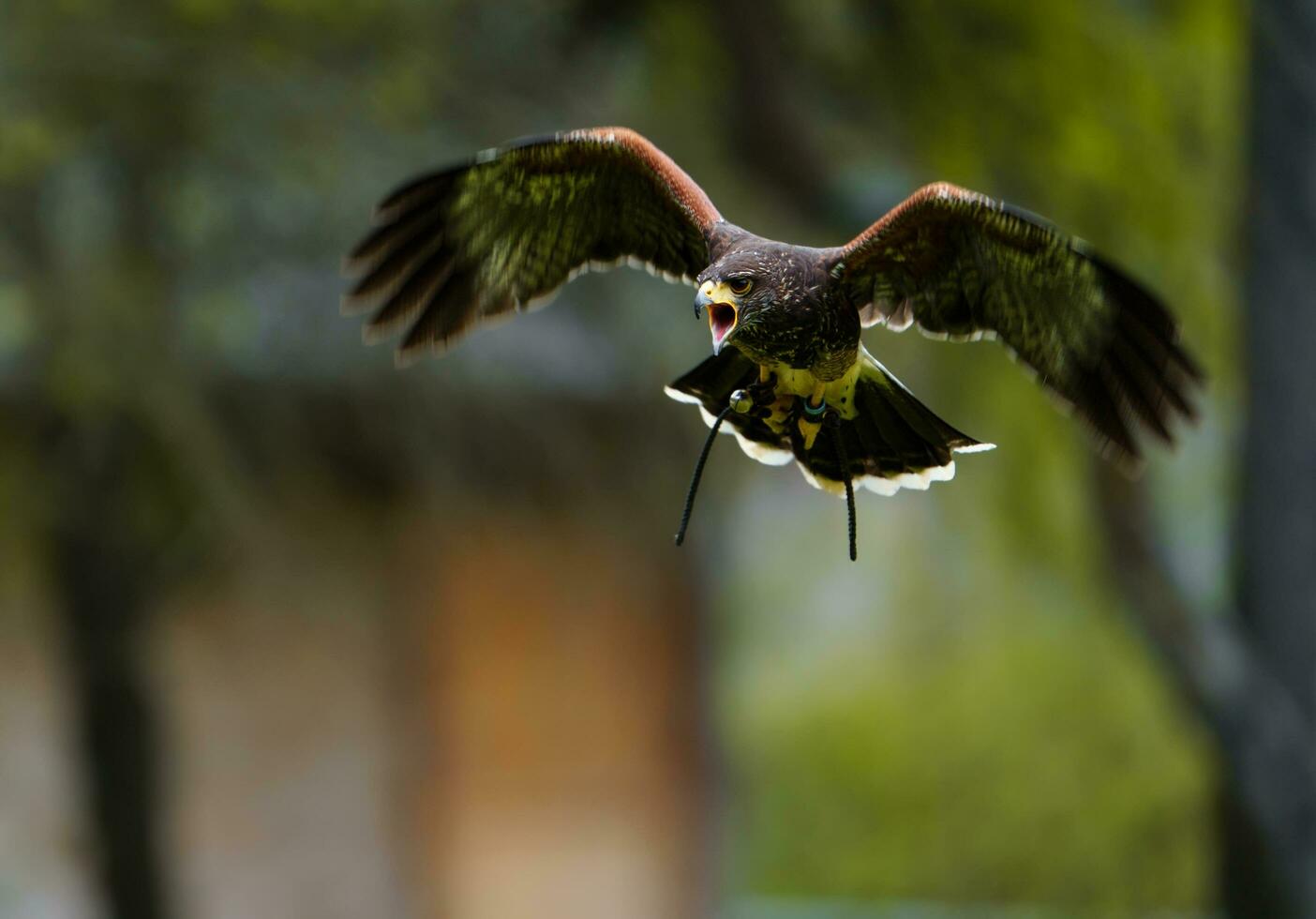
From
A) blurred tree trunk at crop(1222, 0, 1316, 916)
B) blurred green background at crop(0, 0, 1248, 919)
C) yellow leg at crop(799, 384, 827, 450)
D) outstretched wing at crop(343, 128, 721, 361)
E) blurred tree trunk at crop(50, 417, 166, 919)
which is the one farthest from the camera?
blurred tree trunk at crop(50, 417, 166, 919)

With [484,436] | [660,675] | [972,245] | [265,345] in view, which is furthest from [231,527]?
[972,245]

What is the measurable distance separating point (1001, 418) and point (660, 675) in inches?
A: 116

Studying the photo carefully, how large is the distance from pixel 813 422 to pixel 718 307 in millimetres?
323

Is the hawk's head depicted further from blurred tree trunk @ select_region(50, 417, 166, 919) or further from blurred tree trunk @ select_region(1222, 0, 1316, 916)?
blurred tree trunk @ select_region(50, 417, 166, 919)

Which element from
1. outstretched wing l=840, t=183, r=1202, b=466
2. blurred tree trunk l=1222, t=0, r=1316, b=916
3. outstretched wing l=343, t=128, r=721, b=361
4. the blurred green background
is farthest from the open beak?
the blurred green background

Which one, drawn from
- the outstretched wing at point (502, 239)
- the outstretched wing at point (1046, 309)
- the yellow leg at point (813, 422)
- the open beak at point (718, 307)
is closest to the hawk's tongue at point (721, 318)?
the open beak at point (718, 307)

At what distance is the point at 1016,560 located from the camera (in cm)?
784

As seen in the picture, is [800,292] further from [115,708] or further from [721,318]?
[115,708]

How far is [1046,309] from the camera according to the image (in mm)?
3023

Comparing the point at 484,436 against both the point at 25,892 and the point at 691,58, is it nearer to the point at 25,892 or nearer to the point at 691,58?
the point at 691,58

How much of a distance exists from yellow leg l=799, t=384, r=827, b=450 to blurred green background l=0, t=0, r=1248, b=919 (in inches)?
151

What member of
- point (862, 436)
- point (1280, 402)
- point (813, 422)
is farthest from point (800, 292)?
point (1280, 402)

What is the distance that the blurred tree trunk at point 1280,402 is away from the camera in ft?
18.2

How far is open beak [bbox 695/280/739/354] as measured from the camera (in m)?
2.45
